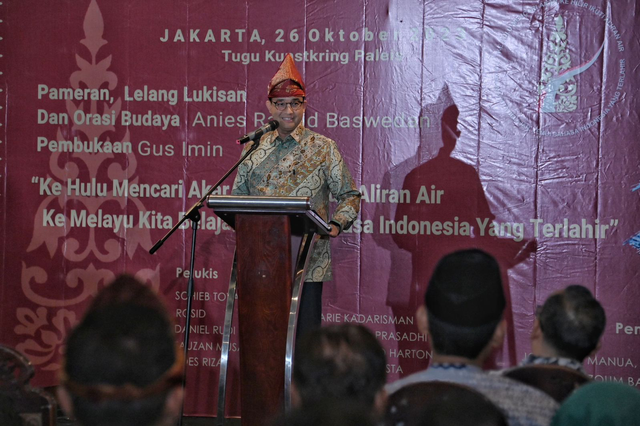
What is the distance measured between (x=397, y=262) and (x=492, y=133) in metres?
0.89

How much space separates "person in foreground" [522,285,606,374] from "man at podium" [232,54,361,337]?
64.4 inches

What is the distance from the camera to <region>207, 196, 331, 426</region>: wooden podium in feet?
9.25

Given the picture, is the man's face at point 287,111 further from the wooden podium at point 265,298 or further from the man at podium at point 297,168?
the wooden podium at point 265,298

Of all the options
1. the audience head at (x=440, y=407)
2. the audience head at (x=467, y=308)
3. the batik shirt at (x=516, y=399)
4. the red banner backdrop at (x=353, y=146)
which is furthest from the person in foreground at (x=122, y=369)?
the red banner backdrop at (x=353, y=146)

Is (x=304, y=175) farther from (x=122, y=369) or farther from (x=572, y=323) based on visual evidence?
(x=122, y=369)

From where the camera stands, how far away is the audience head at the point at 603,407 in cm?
132

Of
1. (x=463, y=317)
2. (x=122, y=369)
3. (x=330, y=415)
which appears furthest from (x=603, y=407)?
(x=122, y=369)

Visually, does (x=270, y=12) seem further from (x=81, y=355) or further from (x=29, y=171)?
(x=81, y=355)

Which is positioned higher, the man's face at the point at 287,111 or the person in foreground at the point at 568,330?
the man's face at the point at 287,111

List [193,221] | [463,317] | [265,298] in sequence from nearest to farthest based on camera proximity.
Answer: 1. [463,317]
2. [265,298]
3. [193,221]

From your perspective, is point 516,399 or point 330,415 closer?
point 330,415

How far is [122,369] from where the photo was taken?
1035 millimetres

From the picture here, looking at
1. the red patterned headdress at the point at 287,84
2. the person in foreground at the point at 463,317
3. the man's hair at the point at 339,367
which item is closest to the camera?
the man's hair at the point at 339,367

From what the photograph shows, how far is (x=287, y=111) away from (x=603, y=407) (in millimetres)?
2356
